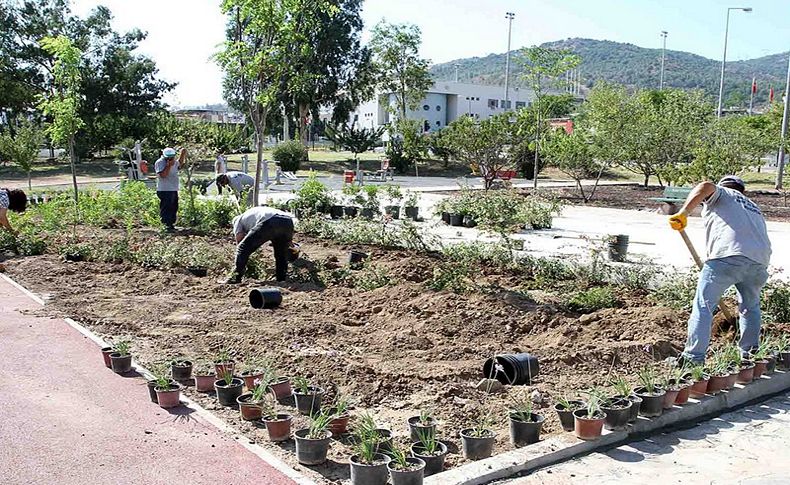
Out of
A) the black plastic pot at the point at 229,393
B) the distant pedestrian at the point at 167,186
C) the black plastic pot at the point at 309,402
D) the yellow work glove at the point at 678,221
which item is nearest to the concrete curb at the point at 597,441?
the black plastic pot at the point at 309,402

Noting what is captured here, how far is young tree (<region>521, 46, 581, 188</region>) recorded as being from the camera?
2425cm

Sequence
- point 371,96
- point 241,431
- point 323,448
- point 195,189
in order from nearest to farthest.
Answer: point 323,448
point 241,431
point 195,189
point 371,96

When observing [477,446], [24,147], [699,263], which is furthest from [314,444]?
[24,147]

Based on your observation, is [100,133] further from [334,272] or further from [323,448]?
[323,448]

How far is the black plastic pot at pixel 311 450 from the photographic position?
4.34 metres

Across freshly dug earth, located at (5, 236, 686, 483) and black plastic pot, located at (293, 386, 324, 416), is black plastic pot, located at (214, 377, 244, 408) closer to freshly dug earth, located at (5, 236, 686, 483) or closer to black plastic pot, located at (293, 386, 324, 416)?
freshly dug earth, located at (5, 236, 686, 483)

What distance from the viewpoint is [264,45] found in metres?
14.5

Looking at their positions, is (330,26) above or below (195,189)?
above

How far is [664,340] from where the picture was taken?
6.71m

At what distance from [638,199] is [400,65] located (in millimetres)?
28600

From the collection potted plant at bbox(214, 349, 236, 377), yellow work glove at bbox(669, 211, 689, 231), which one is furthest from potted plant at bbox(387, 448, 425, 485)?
yellow work glove at bbox(669, 211, 689, 231)

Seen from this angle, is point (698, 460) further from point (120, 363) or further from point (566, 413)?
point (120, 363)

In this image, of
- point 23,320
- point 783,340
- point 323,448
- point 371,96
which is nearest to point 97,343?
point 23,320

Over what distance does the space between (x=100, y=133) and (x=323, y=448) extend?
42.3 metres
